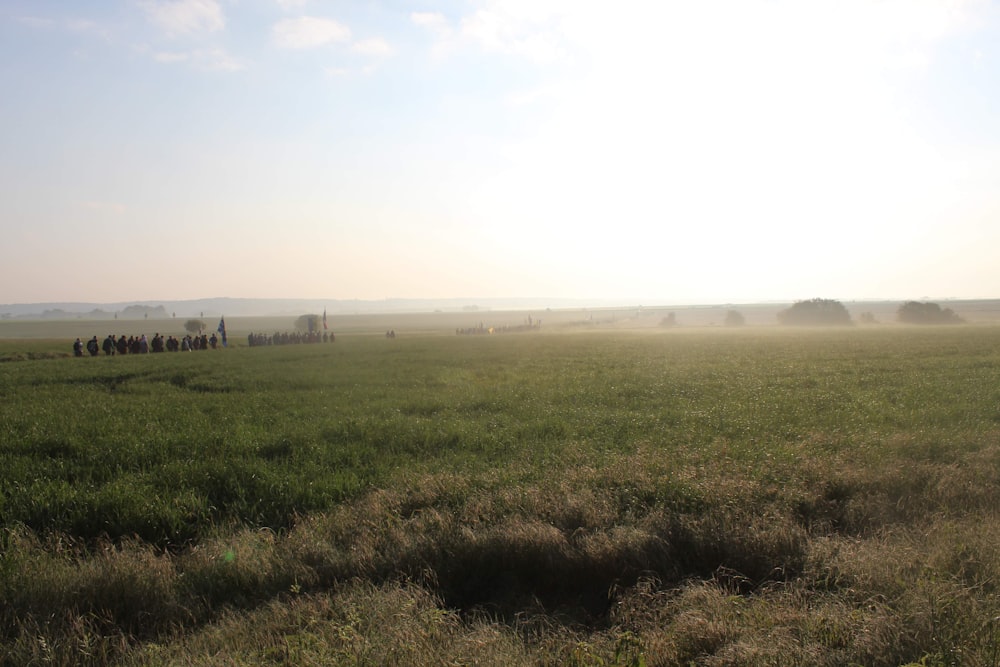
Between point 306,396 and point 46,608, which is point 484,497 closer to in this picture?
point 46,608

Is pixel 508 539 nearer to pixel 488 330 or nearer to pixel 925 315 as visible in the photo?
pixel 488 330

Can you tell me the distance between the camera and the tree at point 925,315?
10156 cm

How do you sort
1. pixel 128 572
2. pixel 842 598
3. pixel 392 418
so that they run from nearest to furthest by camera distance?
pixel 842 598 → pixel 128 572 → pixel 392 418

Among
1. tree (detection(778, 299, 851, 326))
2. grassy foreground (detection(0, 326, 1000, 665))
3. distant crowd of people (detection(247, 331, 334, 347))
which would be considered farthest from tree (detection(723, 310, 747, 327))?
grassy foreground (detection(0, 326, 1000, 665))

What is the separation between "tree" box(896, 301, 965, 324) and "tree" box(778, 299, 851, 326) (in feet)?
30.8

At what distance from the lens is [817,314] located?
116 meters

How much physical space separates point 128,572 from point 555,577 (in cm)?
423

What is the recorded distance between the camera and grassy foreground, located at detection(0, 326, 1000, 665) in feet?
14.5

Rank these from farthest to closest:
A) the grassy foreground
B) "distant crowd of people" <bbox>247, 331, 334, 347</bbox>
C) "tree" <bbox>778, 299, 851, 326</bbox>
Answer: "tree" <bbox>778, 299, 851, 326</bbox> < "distant crowd of people" <bbox>247, 331, 334, 347</bbox> < the grassy foreground

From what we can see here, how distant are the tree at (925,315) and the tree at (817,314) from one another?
9.38 meters

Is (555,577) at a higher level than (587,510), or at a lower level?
lower

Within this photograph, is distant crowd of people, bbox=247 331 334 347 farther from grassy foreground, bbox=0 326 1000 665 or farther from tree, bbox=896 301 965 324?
tree, bbox=896 301 965 324

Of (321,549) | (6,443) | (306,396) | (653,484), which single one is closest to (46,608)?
(321,549)

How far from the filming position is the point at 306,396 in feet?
56.4
